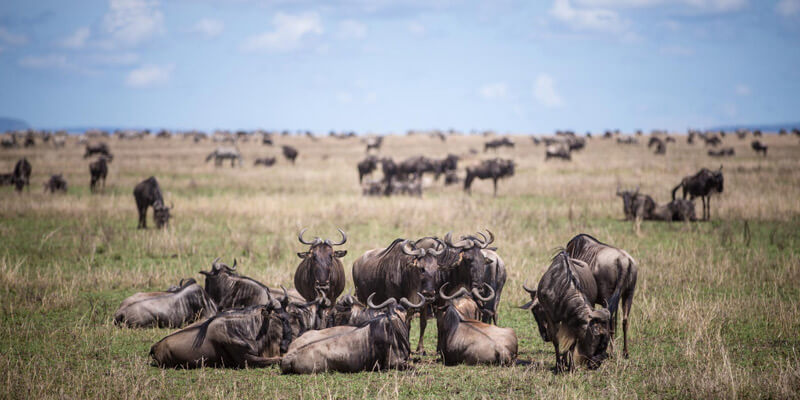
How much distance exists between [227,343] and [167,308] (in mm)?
2395

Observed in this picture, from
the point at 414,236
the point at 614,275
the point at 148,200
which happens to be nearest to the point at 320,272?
the point at 614,275

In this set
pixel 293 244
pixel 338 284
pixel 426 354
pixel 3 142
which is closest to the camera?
pixel 426 354

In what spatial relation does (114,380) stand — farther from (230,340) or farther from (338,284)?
(338,284)

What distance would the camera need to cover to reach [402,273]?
873cm

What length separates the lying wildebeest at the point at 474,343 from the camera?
7.31 metres

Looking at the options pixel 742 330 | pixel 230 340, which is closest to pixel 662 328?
pixel 742 330

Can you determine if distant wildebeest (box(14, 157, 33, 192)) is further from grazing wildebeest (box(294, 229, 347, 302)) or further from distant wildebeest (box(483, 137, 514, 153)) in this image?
distant wildebeest (box(483, 137, 514, 153))

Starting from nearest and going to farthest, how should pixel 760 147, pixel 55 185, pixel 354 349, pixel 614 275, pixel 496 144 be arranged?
pixel 354 349 < pixel 614 275 < pixel 55 185 < pixel 760 147 < pixel 496 144

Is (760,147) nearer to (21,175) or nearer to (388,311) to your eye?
(388,311)

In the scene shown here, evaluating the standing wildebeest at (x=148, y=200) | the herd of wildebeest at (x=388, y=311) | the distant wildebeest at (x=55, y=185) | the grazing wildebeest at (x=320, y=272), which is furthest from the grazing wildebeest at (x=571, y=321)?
the distant wildebeest at (x=55, y=185)

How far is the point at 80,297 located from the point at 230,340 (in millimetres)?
5095

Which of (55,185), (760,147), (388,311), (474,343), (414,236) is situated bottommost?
(474,343)

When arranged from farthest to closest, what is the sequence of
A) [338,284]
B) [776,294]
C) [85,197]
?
[85,197] < [776,294] < [338,284]

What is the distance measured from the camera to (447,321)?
7.68m
